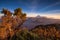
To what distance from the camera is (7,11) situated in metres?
18.8

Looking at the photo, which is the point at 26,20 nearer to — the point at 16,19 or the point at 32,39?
the point at 16,19

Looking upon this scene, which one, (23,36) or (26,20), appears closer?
(23,36)

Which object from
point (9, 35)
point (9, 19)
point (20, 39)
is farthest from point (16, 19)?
point (20, 39)

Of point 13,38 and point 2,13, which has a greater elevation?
point 2,13

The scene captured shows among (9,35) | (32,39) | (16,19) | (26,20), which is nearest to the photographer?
(32,39)

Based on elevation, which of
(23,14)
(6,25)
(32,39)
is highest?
(23,14)

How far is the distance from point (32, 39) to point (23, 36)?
3.19 ft

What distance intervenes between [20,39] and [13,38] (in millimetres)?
771

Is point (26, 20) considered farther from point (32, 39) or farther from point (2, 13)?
point (32, 39)

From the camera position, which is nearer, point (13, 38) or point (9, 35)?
point (13, 38)

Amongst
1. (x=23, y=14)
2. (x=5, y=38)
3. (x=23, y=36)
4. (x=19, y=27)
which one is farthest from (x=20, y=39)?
(x=23, y=14)

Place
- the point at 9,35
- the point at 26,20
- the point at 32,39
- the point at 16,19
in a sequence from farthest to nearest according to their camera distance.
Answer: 1. the point at 26,20
2. the point at 16,19
3. the point at 9,35
4. the point at 32,39

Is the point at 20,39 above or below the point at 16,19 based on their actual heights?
below

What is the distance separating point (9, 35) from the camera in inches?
669
